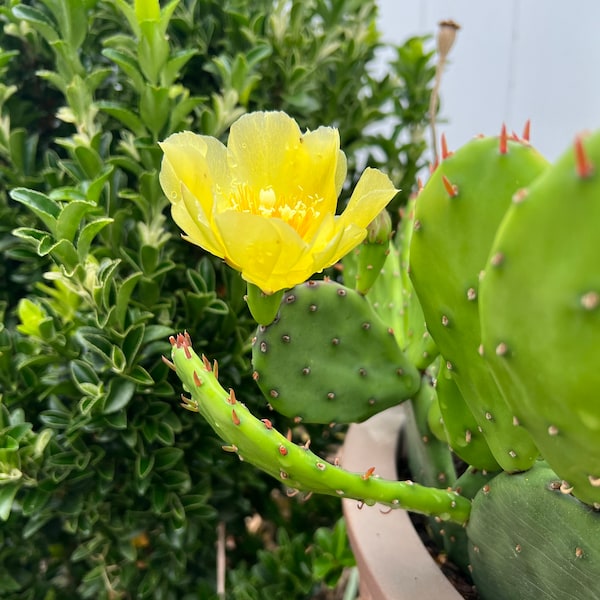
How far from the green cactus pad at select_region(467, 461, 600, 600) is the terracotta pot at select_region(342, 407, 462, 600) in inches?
1.9

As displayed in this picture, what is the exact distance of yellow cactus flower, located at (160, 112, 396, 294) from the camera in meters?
0.38

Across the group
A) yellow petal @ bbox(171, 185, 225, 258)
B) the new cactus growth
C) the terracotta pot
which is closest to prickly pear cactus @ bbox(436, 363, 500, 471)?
the new cactus growth

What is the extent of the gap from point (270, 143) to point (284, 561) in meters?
0.64

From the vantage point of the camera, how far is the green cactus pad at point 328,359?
1.73ft

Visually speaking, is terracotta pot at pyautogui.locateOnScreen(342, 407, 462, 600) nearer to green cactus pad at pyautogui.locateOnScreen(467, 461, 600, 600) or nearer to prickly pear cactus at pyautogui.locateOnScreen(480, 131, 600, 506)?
green cactus pad at pyautogui.locateOnScreen(467, 461, 600, 600)

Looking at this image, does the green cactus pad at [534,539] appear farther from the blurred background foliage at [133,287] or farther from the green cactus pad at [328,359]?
the blurred background foliage at [133,287]

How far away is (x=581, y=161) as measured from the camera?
0.25m

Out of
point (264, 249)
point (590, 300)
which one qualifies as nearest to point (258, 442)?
point (264, 249)

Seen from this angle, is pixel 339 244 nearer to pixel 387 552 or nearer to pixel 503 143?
pixel 503 143

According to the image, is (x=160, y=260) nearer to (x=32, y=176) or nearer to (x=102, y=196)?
(x=102, y=196)

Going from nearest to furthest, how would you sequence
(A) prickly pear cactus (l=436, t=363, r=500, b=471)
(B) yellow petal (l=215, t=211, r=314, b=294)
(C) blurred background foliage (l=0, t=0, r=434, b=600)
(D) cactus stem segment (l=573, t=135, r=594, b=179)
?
(D) cactus stem segment (l=573, t=135, r=594, b=179) < (B) yellow petal (l=215, t=211, r=314, b=294) < (A) prickly pear cactus (l=436, t=363, r=500, b=471) < (C) blurred background foliage (l=0, t=0, r=434, b=600)

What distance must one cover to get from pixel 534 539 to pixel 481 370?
135 millimetres

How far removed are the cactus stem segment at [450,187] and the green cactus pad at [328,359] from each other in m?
0.18

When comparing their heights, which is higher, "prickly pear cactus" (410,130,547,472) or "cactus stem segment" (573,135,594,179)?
"cactus stem segment" (573,135,594,179)
